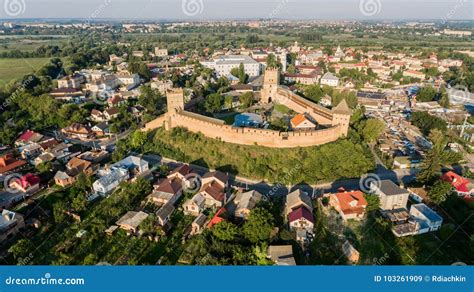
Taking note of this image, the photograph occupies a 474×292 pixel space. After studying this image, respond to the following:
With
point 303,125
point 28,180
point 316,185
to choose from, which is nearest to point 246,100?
point 303,125

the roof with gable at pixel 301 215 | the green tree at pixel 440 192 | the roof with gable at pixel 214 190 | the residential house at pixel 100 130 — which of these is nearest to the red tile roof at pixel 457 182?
the green tree at pixel 440 192

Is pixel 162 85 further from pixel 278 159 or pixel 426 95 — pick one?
pixel 426 95

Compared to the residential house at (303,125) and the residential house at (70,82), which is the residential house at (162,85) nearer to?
the residential house at (70,82)

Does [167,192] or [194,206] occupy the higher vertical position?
[167,192]

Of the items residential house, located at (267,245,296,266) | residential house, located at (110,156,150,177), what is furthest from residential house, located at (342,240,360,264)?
residential house, located at (110,156,150,177)

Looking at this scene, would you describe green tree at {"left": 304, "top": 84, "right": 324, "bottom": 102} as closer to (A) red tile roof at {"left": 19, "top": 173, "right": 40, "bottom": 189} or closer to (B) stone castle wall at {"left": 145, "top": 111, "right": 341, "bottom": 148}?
(B) stone castle wall at {"left": 145, "top": 111, "right": 341, "bottom": 148}
